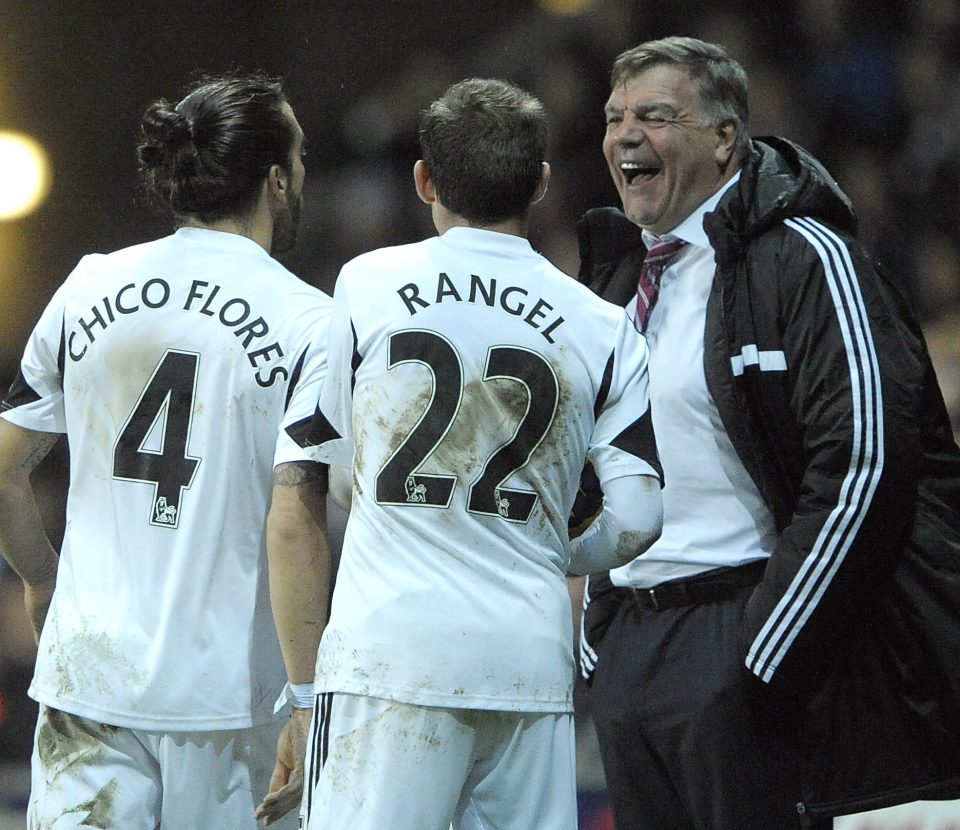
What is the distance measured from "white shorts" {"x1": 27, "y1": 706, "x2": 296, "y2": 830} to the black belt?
2.90ft

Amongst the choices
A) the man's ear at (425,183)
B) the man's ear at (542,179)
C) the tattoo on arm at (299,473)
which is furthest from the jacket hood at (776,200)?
the tattoo on arm at (299,473)

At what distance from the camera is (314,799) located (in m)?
2.23

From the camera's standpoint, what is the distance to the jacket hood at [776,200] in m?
2.82

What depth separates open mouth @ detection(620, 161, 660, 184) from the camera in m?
3.08

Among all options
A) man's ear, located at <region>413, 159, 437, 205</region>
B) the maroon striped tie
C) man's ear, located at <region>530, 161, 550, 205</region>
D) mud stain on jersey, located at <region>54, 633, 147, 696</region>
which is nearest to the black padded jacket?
the maroon striped tie

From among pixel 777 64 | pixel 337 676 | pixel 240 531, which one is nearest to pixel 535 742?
pixel 337 676

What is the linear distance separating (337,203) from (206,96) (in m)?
4.67

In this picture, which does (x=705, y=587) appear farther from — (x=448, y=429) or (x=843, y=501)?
(x=448, y=429)

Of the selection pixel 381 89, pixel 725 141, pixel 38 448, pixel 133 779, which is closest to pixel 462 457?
pixel 133 779

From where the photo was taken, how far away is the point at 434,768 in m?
2.17

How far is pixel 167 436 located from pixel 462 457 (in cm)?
56

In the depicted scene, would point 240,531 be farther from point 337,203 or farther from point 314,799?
point 337,203

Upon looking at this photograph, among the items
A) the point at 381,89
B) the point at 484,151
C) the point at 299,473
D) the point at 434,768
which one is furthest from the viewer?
the point at 381,89

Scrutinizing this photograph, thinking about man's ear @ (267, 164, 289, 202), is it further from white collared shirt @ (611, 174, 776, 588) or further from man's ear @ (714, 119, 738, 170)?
man's ear @ (714, 119, 738, 170)
